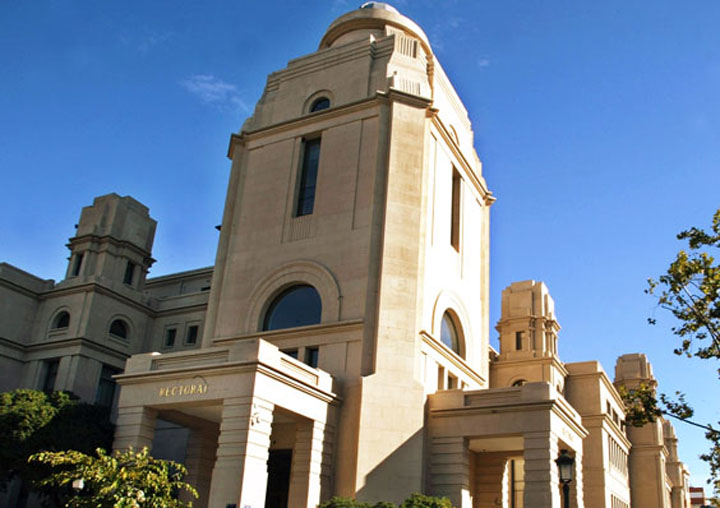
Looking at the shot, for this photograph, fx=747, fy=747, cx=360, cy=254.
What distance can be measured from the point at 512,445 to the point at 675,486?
6495cm

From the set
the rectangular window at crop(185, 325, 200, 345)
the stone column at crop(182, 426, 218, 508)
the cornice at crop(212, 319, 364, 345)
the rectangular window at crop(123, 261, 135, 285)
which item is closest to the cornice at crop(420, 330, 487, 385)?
the cornice at crop(212, 319, 364, 345)

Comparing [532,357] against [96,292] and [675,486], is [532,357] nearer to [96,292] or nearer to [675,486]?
[96,292]

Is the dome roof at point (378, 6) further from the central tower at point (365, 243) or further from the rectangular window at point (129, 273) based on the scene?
the rectangular window at point (129, 273)

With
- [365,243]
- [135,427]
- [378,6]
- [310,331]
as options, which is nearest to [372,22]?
[378,6]

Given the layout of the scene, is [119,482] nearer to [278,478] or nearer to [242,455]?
[242,455]

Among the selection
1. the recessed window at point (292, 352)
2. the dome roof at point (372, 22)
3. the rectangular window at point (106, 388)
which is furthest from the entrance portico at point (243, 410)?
the dome roof at point (372, 22)

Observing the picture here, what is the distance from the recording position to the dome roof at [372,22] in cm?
4928

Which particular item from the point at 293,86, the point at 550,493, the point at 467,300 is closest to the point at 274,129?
the point at 293,86

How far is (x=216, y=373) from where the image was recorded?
3052cm

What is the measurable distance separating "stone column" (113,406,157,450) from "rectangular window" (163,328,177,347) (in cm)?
2020

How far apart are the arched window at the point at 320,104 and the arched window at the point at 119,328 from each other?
20.0 meters

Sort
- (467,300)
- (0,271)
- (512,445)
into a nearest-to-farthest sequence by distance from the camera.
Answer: (512,445) → (467,300) → (0,271)

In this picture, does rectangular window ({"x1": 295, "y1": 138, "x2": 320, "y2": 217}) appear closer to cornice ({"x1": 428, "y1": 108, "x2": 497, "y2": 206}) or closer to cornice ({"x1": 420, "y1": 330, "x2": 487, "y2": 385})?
cornice ({"x1": 428, "y1": 108, "x2": 497, "y2": 206})

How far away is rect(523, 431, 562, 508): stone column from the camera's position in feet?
103
